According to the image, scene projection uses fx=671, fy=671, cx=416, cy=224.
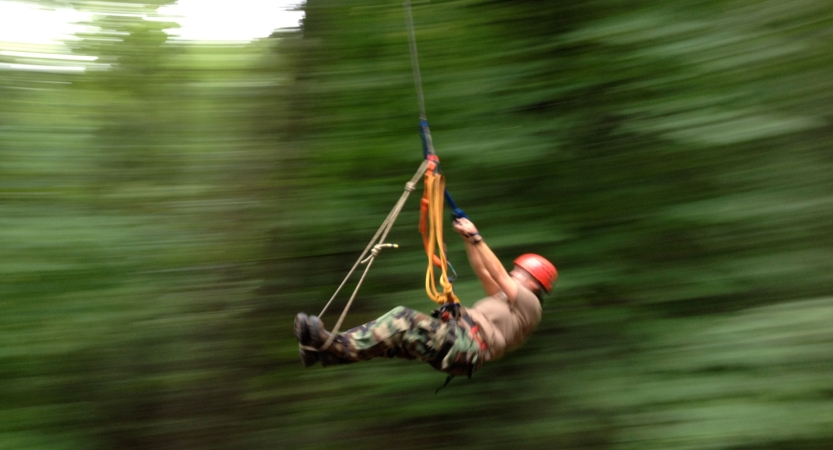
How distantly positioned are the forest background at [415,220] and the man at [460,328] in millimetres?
721

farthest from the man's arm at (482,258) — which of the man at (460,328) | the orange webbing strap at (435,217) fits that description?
the orange webbing strap at (435,217)

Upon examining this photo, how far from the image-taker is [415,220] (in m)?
3.85

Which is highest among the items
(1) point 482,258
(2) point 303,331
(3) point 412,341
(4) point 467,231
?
(4) point 467,231

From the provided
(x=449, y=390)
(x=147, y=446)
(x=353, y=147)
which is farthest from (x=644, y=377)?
(x=147, y=446)

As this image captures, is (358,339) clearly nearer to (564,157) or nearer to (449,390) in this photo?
(449,390)

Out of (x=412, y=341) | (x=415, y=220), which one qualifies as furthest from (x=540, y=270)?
(x=415, y=220)

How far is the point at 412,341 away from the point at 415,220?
1.32 m

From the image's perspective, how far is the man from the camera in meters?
2.57

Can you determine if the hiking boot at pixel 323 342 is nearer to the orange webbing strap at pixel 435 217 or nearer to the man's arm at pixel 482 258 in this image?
the orange webbing strap at pixel 435 217

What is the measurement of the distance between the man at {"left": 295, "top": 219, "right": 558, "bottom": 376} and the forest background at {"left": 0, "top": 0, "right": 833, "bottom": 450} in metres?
0.72

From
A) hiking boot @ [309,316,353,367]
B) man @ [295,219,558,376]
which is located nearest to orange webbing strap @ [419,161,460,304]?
man @ [295,219,558,376]

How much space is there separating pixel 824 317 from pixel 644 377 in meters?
0.83

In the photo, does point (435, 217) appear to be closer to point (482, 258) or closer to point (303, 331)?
point (482, 258)

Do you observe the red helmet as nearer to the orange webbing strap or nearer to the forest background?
the orange webbing strap
